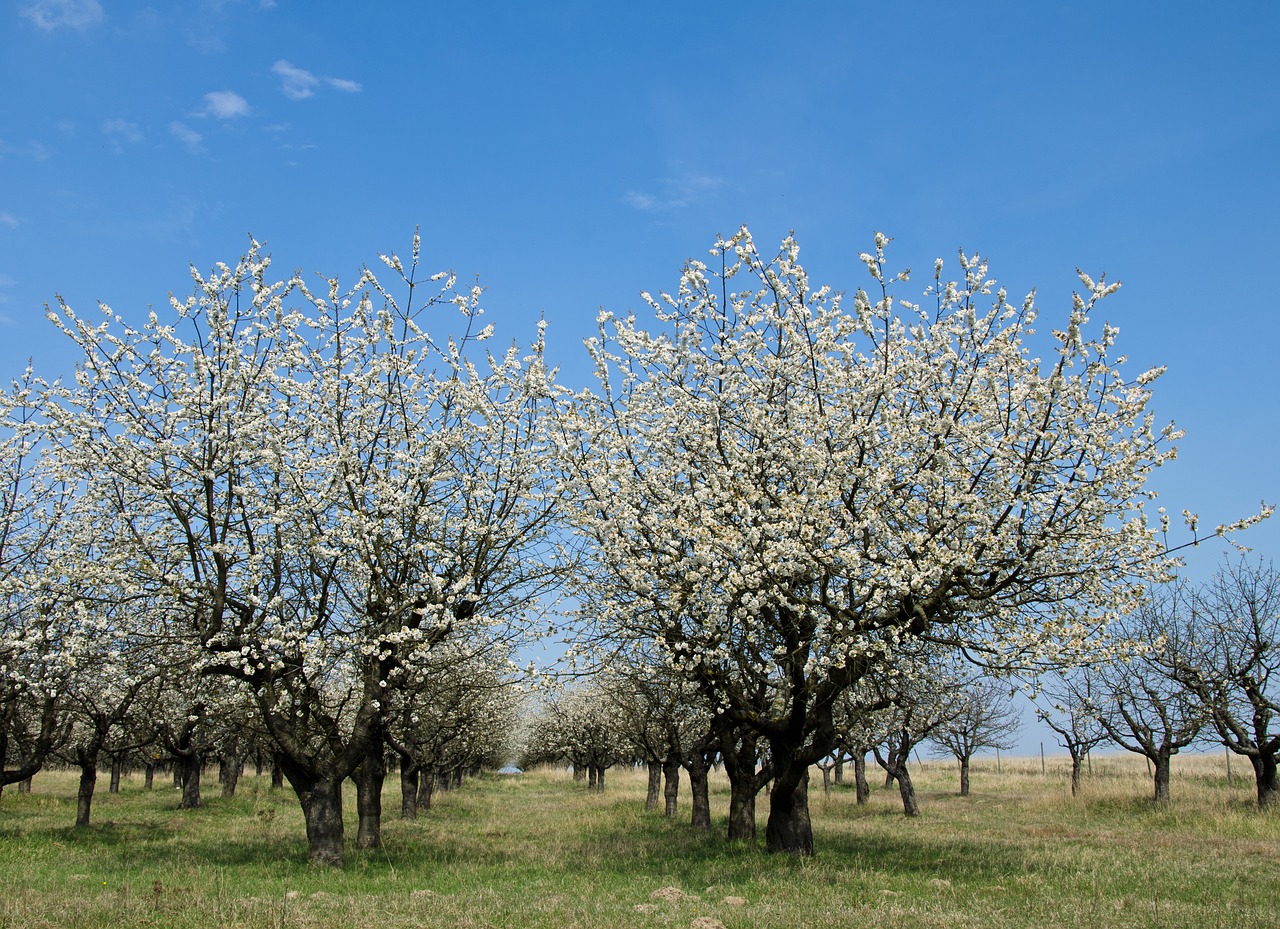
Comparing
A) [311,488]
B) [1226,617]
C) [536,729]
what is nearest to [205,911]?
[311,488]

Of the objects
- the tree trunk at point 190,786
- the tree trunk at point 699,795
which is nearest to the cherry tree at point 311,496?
the tree trunk at point 699,795

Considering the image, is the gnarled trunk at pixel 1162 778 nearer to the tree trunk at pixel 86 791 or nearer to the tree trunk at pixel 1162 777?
the tree trunk at pixel 1162 777

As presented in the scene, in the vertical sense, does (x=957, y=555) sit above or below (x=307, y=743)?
above

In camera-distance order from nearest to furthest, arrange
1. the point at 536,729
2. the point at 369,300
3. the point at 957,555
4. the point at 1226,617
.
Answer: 1. the point at 957,555
2. the point at 369,300
3. the point at 1226,617
4. the point at 536,729

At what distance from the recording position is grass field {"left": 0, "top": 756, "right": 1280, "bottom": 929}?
34.9ft

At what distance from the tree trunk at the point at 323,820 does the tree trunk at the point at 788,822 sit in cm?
863

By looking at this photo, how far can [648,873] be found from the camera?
15352mm

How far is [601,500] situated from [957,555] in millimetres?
6637

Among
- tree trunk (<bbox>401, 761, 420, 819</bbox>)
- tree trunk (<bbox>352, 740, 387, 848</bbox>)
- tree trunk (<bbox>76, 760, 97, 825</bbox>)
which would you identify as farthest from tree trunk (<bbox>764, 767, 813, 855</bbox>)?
tree trunk (<bbox>76, 760, 97, 825</bbox>)

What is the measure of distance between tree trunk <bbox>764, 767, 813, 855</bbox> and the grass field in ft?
1.45

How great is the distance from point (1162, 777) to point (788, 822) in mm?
24566

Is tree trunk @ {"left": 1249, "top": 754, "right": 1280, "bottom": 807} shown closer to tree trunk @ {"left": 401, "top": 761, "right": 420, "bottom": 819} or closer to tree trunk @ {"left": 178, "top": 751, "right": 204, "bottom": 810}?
tree trunk @ {"left": 401, "top": 761, "right": 420, "bottom": 819}

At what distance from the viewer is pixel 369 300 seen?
58.3 feet

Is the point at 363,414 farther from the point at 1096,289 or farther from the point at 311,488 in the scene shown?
the point at 1096,289
